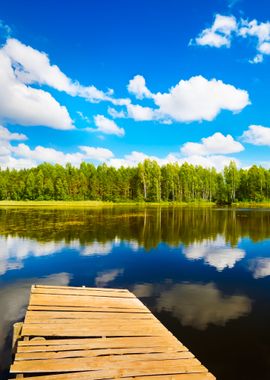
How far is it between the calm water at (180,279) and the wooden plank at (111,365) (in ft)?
6.84

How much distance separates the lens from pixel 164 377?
275 inches

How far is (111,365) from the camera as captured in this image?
7.30m

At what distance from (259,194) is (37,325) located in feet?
479

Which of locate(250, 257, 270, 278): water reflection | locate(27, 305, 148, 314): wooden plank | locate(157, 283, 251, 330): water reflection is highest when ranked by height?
locate(27, 305, 148, 314): wooden plank

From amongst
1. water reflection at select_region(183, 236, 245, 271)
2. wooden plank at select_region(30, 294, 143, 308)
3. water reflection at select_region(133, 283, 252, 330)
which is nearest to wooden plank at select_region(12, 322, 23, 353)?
wooden plank at select_region(30, 294, 143, 308)

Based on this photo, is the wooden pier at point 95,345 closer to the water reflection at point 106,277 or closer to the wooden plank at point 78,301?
the wooden plank at point 78,301

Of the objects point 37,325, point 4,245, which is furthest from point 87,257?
point 37,325

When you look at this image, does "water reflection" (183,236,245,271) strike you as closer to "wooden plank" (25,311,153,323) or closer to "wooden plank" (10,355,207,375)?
"wooden plank" (25,311,153,323)

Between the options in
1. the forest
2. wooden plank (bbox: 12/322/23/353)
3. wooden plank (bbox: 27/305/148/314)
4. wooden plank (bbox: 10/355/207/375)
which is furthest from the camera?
the forest

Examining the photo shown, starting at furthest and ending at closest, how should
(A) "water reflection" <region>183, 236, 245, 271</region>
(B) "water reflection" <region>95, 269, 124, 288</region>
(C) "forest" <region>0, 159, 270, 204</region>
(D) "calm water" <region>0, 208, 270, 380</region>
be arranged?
(C) "forest" <region>0, 159, 270, 204</region> → (A) "water reflection" <region>183, 236, 245, 271</region> → (B) "water reflection" <region>95, 269, 124, 288</region> → (D) "calm water" <region>0, 208, 270, 380</region>

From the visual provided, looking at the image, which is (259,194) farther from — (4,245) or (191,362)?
(191,362)

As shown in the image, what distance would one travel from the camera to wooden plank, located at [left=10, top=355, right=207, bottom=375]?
7039 millimetres

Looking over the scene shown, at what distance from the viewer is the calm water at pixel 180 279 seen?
10.4m

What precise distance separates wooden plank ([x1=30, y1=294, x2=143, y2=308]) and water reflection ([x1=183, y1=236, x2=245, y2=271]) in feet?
34.9
